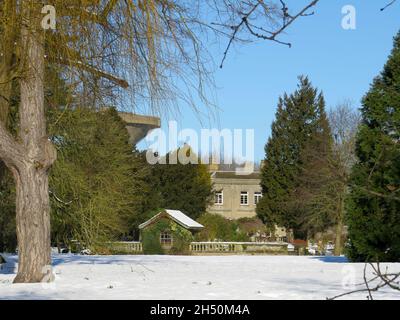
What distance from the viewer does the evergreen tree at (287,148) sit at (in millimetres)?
41531

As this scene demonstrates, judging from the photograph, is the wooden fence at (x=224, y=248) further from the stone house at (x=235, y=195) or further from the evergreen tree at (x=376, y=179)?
the stone house at (x=235, y=195)

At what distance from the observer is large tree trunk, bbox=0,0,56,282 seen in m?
9.12

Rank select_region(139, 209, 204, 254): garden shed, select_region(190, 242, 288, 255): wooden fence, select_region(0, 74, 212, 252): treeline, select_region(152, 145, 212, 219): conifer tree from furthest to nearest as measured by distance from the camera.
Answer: select_region(152, 145, 212, 219): conifer tree
select_region(139, 209, 204, 254): garden shed
select_region(190, 242, 288, 255): wooden fence
select_region(0, 74, 212, 252): treeline

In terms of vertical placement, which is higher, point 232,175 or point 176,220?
point 232,175

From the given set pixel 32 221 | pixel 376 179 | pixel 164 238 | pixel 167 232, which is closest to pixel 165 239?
pixel 164 238

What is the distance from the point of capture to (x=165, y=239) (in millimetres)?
33156

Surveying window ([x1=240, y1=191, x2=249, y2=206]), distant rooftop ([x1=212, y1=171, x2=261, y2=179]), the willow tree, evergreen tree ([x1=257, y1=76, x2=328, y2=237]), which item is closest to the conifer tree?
evergreen tree ([x1=257, y1=76, x2=328, y2=237])

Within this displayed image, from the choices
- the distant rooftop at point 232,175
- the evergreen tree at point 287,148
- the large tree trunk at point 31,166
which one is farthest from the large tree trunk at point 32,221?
the distant rooftop at point 232,175

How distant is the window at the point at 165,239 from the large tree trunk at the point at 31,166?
2354 centimetres

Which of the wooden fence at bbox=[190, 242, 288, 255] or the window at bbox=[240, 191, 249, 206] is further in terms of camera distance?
the window at bbox=[240, 191, 249, 206]

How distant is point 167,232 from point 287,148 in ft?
40.9

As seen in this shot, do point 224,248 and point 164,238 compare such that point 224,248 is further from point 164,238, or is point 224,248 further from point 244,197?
point 244,197

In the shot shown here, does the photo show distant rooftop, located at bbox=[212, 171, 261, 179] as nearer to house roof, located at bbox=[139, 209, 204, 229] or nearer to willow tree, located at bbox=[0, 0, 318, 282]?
house roof, located at bbox=[139, 209, 204, 229]

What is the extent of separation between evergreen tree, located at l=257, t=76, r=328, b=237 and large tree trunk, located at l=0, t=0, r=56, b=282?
107ft
